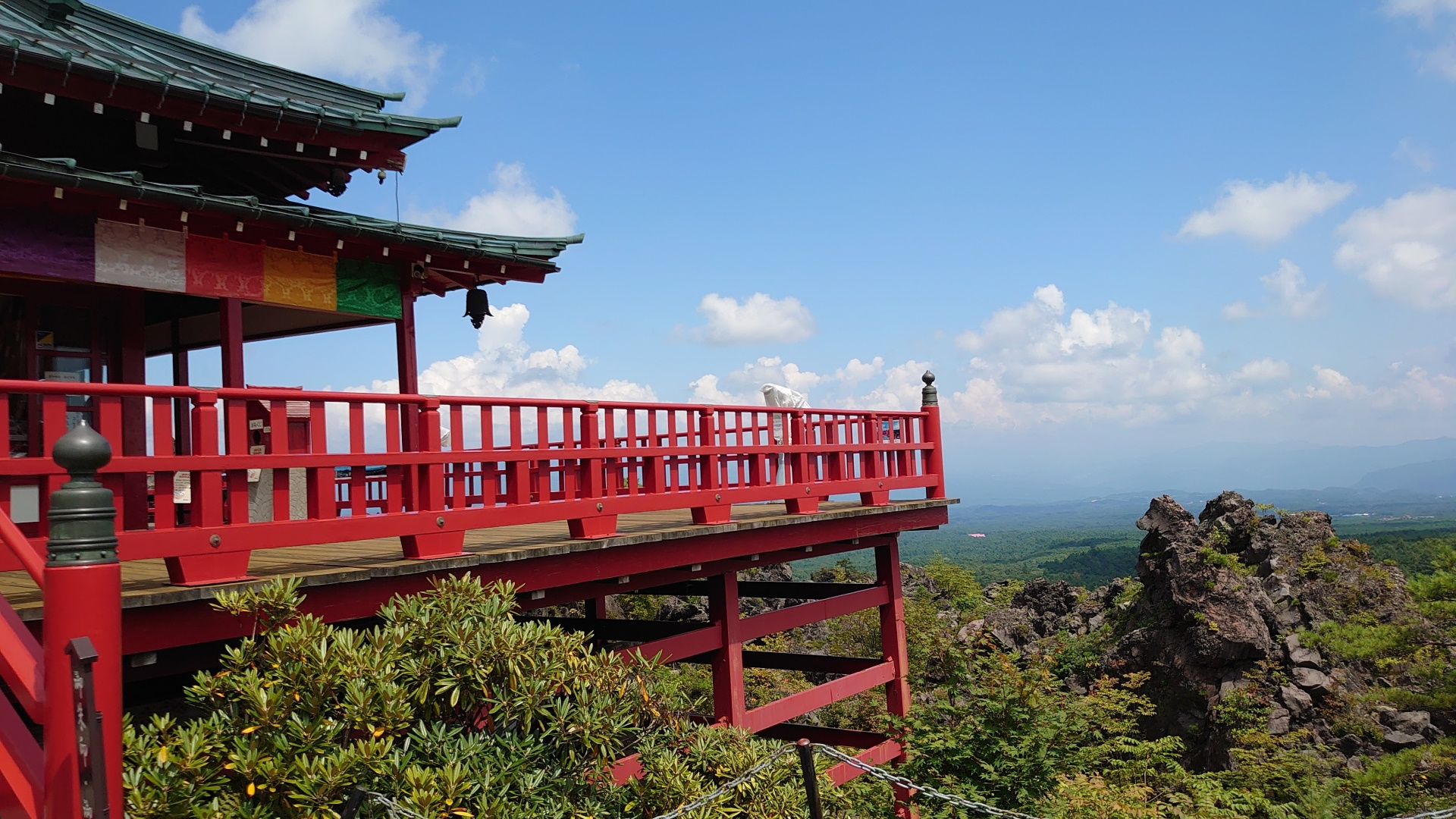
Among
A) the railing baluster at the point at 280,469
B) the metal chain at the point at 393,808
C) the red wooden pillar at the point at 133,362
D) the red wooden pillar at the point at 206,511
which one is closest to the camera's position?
the metal chain at the point at 393,808

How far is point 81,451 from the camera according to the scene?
312 cm

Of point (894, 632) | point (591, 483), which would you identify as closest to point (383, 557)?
point (591, 483)

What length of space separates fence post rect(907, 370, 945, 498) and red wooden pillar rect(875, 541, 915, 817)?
96cm

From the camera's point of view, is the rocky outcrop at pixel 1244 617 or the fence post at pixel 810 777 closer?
the fence post at pixel 810 777

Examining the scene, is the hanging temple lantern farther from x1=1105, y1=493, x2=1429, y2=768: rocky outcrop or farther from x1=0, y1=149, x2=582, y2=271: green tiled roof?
x1=1105, y1=493, x2=1429, y2=768: rocky outcrop

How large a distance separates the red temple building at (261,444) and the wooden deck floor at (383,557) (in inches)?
1.2

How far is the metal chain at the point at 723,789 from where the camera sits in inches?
194

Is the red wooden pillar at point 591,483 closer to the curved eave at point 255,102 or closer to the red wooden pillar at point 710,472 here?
the red wooden pillar at point 710,472

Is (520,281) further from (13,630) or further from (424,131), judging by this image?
(13,630)

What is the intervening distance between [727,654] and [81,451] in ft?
21.7

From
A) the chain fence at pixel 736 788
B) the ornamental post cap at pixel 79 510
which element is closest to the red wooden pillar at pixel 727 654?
the chain fence at pixel 736 788

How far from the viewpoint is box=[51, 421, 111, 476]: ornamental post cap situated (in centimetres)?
310

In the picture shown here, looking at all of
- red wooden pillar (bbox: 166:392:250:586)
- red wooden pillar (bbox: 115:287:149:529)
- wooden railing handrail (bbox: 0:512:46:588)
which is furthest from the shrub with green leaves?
red wooden pillar (bbox: 115:287:149:529)

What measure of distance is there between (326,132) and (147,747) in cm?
610
